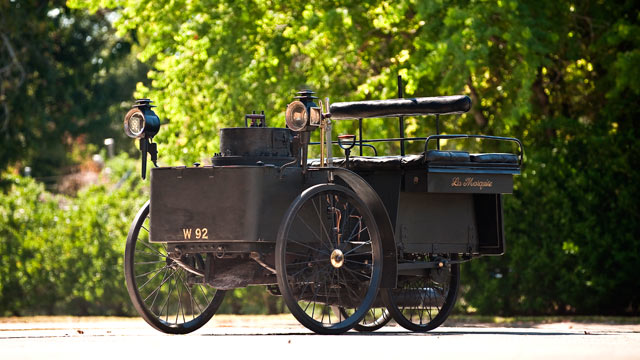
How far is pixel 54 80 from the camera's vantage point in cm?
3158

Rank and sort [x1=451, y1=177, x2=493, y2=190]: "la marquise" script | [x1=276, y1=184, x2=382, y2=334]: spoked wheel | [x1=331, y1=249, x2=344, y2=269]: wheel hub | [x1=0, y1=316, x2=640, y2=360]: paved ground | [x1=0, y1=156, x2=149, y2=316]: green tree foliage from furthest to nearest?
[x1=0, y1=156, x2=149, y2=316]: green tree foliage
[x1=451, y1=177, x2=493, y2=190]: "la marquise" script
[x1=331, y1=249, x2=344, y2=269]: wheel hub
[x1=276, y1=184, x2=382, y2=334]: spoked wheel
[x1=0, y1=316, x2=640, y2=360]: paved ground

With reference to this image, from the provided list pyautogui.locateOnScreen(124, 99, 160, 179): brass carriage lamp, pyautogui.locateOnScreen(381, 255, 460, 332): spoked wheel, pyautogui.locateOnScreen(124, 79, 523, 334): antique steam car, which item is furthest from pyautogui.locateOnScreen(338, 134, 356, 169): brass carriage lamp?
pyautogui.locateOnScreen(124, 99, 160, 179): brass carriage lamp

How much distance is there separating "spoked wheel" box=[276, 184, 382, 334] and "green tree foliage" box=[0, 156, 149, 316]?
816 centimetres

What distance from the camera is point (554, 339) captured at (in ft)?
34.0

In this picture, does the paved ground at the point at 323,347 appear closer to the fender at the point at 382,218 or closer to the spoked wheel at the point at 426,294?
the fender at the point at 382,218

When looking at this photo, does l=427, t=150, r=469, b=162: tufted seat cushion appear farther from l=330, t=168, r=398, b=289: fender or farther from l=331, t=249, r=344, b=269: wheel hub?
l=331, t=249, r=344, b=269: wheel hub

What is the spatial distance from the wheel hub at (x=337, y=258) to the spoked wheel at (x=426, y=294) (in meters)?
0.94

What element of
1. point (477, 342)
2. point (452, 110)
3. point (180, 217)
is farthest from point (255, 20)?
point (477, 342)

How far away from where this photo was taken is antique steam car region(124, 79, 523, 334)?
34.1ft

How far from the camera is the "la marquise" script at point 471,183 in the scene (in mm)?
11461

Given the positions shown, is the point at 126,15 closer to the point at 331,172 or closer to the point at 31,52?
the point at 31,52

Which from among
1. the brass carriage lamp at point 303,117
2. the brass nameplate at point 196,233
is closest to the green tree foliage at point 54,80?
the brass nameplate at point 196,233

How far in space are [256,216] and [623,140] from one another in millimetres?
8250

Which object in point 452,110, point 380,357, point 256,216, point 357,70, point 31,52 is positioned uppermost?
point 31,52
